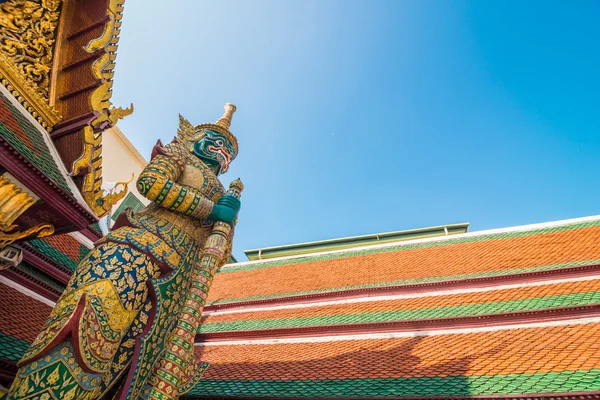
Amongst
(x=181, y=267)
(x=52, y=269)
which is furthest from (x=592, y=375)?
(x=52, y=269)

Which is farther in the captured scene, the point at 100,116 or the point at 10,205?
the point at 100,116

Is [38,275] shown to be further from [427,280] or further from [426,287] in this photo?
[427,280]

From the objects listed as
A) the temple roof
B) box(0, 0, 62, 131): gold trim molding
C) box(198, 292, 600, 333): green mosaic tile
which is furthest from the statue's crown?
box(198, 292, 600, 333): green mosaic tile

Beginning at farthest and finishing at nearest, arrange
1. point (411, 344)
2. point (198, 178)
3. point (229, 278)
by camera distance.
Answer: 1. point (229, 278)
2. point (411, 344)
3. point (198, 178)

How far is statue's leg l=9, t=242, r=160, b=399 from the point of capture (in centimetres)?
285

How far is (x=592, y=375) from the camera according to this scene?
3877 millimetres

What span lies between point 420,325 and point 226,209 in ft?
12.4

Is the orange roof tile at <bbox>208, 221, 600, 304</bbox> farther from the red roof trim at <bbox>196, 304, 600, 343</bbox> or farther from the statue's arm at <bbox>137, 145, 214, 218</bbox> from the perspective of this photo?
the statue's arm at <bbox>137, 145, 214, 218</bbox>

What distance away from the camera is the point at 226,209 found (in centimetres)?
427

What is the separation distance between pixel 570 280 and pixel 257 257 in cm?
1085

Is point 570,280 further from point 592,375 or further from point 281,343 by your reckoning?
point 281,343

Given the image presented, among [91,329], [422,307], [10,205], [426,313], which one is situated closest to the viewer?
[91,329]

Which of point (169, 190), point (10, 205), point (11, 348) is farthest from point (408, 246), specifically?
point (10, 205)

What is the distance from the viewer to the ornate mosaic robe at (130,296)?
292 cm
